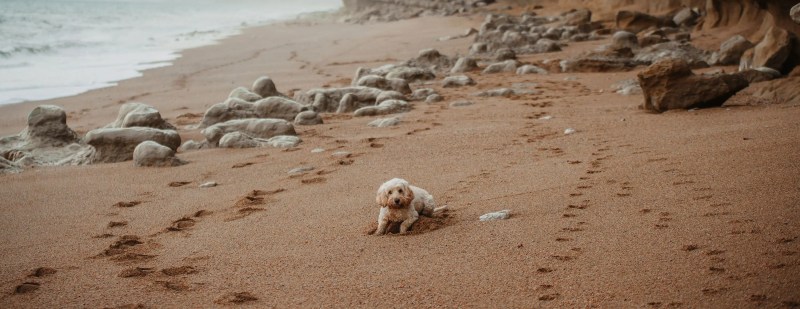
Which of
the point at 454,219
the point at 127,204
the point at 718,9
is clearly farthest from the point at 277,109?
the point at 718,9

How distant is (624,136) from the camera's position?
6777 millimetres

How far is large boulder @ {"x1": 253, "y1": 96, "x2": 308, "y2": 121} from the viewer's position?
9.30m

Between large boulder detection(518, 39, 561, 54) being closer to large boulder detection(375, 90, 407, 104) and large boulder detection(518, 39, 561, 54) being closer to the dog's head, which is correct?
large boulder detection(375, 90, 407, 104)

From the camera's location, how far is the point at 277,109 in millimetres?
9359

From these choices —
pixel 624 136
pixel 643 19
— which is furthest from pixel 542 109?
pixel 643 19

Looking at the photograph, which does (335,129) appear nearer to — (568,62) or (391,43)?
(568,62)

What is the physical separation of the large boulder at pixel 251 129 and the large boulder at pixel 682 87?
377 centimetres

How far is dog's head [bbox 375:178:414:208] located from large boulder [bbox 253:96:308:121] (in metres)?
4.97

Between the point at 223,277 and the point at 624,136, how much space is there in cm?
413

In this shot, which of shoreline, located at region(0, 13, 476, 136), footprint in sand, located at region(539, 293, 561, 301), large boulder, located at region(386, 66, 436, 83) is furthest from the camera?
large boulder, located at region(386, 66, 436, 83)

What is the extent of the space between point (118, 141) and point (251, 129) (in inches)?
54.4

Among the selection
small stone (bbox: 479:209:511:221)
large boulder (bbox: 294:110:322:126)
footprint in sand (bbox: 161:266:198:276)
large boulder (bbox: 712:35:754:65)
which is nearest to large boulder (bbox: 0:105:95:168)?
large boulder (bbox: 294:110:322:126)

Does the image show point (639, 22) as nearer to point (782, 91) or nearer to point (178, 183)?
point (782, 91)

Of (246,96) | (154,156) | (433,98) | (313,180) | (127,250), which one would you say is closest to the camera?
(127,250)
